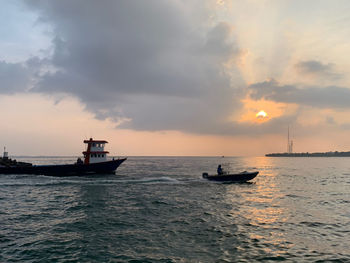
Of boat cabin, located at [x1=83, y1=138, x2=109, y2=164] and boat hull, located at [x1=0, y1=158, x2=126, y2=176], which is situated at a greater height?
boat cabin, located at [x1=83, y1=138, x2=109, y2=164]

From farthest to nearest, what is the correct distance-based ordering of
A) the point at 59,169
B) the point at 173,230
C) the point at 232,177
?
1. the point at 59,169
2. the point at 232,177
3. the point at 173,230

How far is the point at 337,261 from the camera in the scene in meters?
11.6

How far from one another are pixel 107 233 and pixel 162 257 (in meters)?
A: 5.15

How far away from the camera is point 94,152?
177ft

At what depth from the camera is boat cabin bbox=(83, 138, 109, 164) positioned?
53.8m

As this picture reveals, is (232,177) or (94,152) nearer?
(232,177)

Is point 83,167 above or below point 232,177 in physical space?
above

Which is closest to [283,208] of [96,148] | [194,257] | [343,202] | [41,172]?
[343,202]

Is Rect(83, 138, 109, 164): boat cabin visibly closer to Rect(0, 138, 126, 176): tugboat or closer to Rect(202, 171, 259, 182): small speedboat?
Rect(0, 138, 126, 176): tugboat

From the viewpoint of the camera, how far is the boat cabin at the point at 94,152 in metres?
53.8

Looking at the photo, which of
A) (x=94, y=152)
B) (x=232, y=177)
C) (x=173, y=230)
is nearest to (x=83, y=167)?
(x=94, y=152)

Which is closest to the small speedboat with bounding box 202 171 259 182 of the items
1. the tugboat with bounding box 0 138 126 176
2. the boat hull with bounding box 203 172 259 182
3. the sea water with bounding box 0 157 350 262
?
the boat hull with bounding box 203 172 259 182

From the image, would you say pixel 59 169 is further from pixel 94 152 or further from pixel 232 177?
pixel 232 177

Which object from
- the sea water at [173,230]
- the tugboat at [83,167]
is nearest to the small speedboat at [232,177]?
the sea water at [173,230]
